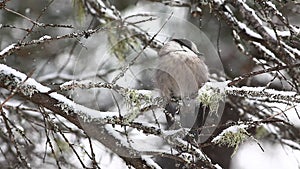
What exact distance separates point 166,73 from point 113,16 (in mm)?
708

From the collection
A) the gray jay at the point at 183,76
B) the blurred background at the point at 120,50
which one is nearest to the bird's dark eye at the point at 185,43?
the gray jay at the point at 183,76

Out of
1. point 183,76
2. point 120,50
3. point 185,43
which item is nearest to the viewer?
point 183,76

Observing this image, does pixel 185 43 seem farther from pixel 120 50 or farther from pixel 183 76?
pixel 120 50

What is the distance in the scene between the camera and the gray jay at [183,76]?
2.41m

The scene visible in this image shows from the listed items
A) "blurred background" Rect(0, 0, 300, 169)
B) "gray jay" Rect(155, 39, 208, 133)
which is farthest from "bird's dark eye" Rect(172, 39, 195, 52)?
"blurred background" Rect(0, 0, 300, 169)

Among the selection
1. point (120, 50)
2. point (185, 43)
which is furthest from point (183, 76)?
point (120, 50)

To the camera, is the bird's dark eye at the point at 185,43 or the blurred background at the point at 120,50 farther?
the blurred background at the point at 120,50

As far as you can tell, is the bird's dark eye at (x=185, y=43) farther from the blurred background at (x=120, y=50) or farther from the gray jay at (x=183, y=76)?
the blurred background at (x=120, y=50)

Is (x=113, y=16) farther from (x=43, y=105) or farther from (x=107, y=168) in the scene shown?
(x=43, y=105)

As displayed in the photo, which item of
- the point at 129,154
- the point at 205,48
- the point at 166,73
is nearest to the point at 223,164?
the point at 205,48

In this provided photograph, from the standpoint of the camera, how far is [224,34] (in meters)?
5.07

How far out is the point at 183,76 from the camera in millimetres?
2600

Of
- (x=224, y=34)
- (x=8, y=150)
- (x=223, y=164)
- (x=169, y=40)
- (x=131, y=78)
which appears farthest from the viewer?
(x=224, y=34)

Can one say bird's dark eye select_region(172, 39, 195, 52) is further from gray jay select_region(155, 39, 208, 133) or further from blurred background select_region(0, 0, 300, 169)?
blurred background select_region(0, 0, 300, 169)
